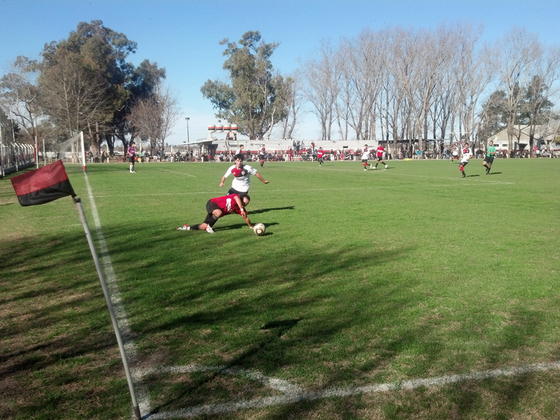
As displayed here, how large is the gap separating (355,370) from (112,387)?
187 centimetres

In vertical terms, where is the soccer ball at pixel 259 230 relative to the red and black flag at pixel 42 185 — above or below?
below

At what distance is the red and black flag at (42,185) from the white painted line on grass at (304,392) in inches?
63.2

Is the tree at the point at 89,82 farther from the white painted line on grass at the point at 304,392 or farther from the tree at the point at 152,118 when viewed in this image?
the white painted line on grass at the point at 304,392

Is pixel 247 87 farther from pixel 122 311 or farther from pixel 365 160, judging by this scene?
pixel 122 311

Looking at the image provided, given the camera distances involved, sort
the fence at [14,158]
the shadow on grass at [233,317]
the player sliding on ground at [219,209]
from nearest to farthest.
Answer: the shadow on grass at [233,317]
the player sliding on ground at [219,209]
the fence at [14,158]

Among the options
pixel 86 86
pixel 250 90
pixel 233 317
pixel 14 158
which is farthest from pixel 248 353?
pixel 250 90

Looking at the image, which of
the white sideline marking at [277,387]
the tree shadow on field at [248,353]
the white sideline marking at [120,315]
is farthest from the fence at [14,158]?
the white sideline marking at [277,387]

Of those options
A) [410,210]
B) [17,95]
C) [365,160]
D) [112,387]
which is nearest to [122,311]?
[112,387]

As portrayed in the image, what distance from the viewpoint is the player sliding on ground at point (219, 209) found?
10.4 meters

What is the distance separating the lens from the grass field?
360 centimetres

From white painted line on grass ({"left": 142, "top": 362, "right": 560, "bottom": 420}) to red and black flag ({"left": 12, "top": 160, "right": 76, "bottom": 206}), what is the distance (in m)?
1.60

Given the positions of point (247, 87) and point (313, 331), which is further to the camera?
point (247, 87)

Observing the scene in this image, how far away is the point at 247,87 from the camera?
277 ft

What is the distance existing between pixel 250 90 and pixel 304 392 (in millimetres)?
84277
